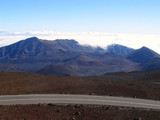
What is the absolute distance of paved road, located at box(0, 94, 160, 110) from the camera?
91.6 ft

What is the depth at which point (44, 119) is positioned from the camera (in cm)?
2220

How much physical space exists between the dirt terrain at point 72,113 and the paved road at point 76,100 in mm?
1897

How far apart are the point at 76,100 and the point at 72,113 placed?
5.16 metres

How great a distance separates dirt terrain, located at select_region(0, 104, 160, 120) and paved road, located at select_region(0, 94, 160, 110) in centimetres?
190

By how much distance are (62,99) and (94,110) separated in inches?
250

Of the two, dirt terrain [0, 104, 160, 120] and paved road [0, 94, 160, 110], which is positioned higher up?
paved road [0, 94, 160, 110]

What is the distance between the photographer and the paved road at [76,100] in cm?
2791

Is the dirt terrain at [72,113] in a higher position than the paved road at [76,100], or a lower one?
lower

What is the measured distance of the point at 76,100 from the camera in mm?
29000

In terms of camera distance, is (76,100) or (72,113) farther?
(76,100)

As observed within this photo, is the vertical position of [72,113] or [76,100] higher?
[76,100]

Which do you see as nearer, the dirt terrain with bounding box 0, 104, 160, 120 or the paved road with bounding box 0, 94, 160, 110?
the dirt terrain with bounding box 0, 104, 160, 120

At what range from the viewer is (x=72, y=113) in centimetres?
2389

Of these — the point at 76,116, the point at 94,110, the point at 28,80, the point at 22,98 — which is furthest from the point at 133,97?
the point at 28,80
